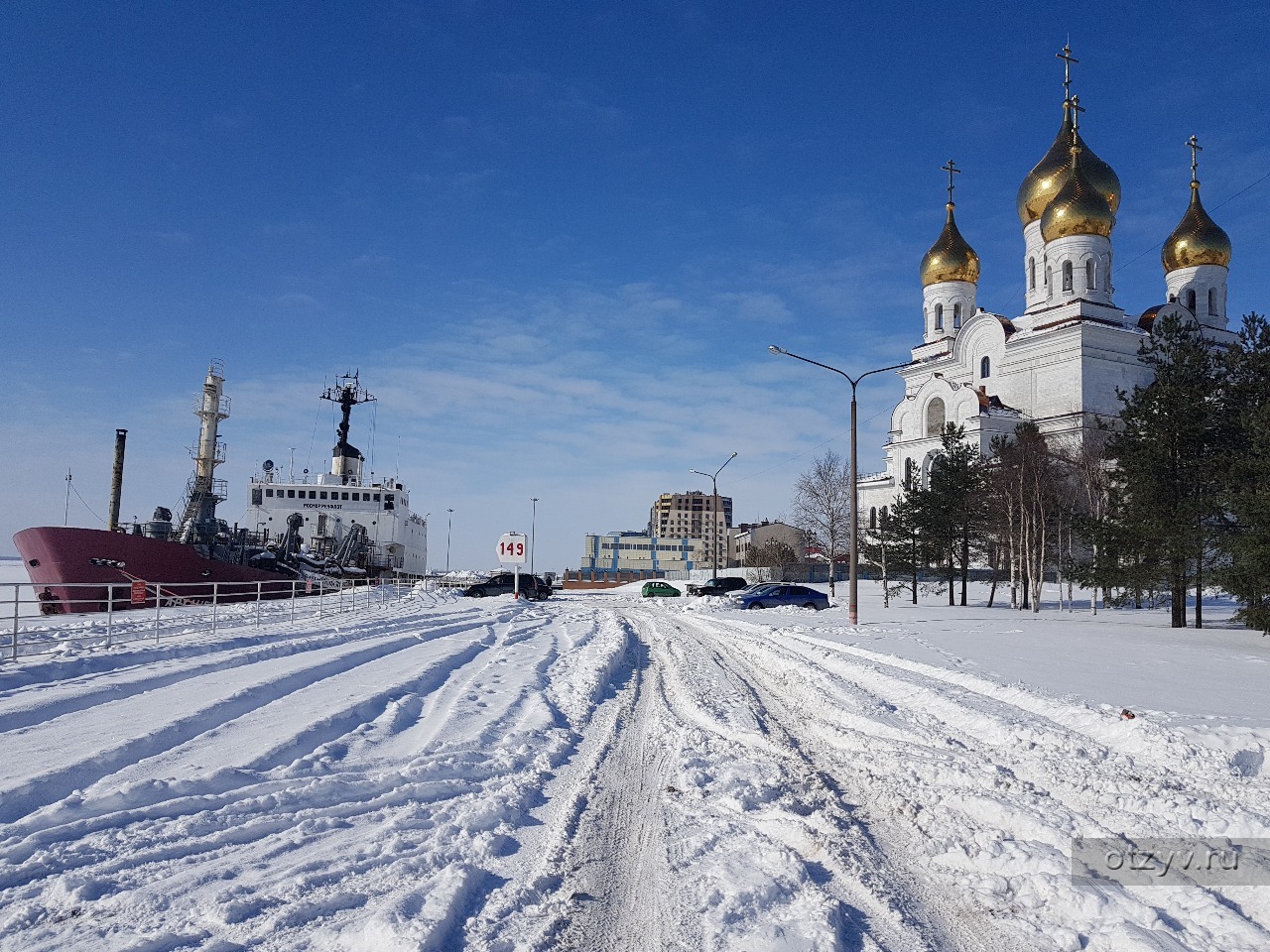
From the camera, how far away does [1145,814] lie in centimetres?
558

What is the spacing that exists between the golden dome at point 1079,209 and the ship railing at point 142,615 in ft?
157

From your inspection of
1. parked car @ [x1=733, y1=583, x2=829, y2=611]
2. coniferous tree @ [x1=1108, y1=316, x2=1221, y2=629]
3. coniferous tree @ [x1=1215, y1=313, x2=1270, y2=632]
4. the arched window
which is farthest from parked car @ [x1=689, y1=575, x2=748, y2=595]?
coniferous tree @ [x1=1215, y1=313, x2=1270, y2=632]

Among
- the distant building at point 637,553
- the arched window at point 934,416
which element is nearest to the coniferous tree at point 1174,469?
the arched window at point 934,416

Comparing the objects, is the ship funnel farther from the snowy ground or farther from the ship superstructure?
the snowy ground

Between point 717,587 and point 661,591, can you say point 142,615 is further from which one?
point 661,591

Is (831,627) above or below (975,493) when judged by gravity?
below

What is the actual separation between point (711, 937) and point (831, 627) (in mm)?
18885

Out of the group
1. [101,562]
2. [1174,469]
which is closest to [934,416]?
[1174,469]

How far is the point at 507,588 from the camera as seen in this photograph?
147 ft

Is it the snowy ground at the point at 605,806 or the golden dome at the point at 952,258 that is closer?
the snowy ground at the point at 605,806

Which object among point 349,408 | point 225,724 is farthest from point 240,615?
point 349,408

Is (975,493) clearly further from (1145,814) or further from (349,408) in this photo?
(349,408)

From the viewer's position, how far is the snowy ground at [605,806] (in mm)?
3943
